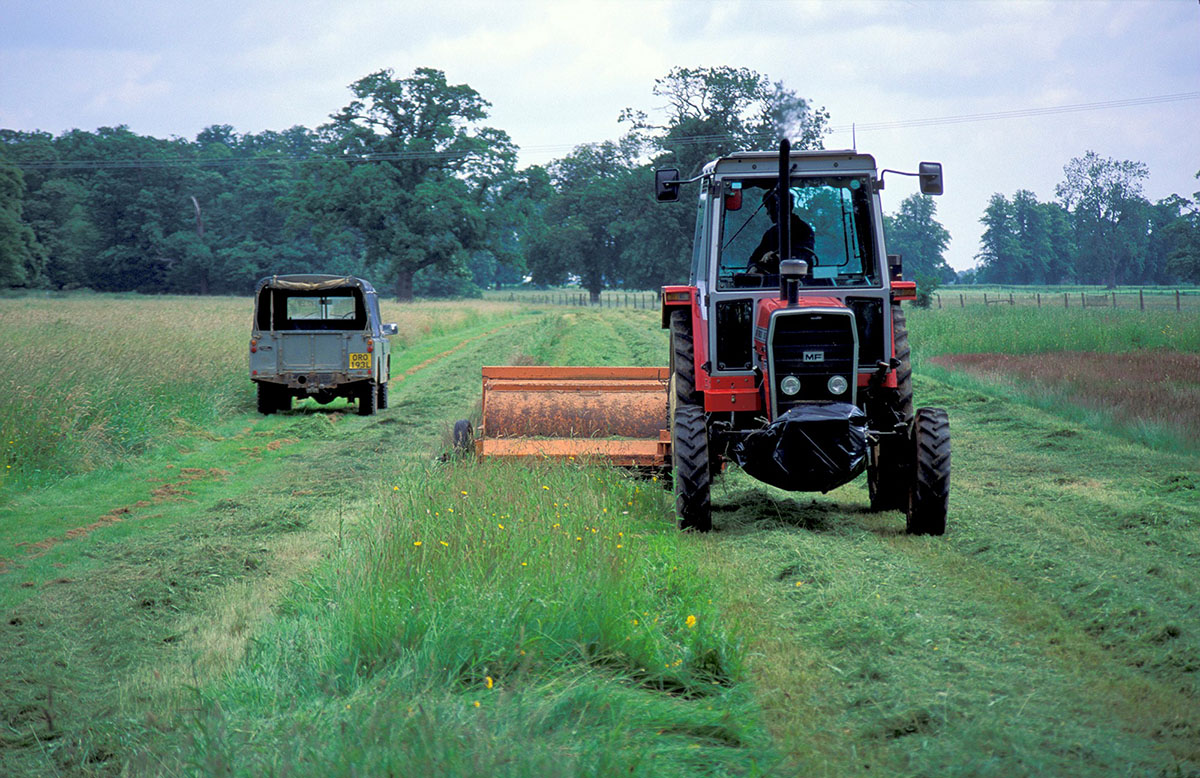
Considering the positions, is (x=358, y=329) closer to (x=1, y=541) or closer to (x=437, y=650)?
(x=1, y=541)

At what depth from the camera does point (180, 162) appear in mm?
77938

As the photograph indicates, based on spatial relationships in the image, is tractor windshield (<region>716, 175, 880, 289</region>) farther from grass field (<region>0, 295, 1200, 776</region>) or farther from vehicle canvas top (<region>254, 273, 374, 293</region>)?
vehicle canvas top (<region>254, 273, 374, 293</region>)

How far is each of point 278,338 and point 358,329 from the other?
1297 millimetres

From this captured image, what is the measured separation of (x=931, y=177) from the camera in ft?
26.4

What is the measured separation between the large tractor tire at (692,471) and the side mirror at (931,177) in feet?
7.84

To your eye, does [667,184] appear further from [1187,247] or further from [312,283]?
[1187,247]

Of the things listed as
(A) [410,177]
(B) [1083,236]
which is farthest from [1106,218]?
(A) [410,177]

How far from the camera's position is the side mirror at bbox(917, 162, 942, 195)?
7.98 m

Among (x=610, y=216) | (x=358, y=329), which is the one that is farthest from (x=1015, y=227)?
(x=358, y=329)

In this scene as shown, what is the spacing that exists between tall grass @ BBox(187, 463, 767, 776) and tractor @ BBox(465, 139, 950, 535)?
1.33 m

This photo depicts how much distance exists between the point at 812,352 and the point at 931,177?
1.66 metres

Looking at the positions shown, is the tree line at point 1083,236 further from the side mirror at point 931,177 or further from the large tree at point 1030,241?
the side mirror at point 931,177

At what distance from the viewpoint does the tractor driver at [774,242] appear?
8.46 meters

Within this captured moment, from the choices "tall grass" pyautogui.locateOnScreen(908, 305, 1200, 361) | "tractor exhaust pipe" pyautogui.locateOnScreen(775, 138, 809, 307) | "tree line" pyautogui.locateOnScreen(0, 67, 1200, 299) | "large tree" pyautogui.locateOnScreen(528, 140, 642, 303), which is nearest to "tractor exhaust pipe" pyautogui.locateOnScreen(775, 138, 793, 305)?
"tractor exhaust pipe" pyautogui.locateOnScreen(775, 138, 809, 307)
